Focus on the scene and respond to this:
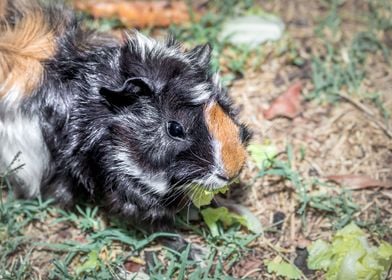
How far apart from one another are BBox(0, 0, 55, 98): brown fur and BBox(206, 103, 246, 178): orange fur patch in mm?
1037

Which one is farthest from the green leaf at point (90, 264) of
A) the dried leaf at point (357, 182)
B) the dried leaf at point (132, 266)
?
the dried leaf at point (357, 182)

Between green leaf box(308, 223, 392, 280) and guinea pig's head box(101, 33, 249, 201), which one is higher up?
guinea pig's head box(101, 33, 249, 201)

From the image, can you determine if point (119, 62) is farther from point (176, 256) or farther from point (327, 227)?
point (327, 227)

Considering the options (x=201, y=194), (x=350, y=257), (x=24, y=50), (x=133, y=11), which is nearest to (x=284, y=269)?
(x=350, y=257)

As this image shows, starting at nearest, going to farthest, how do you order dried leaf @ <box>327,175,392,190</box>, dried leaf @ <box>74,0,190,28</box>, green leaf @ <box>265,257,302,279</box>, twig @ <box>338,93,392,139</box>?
green leaf @ <box>265,257,302,279</box> < dried leaf @ <box>327,175,392,190</box> < twig @ <box>338,93,392,139</box> < dried leaf @ <box>74,0,190,28</box>

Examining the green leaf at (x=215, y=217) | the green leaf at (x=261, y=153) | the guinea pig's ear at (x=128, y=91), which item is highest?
the guinea pig's ear at (x=128, y=91)

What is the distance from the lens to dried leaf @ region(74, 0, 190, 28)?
5.05 metres

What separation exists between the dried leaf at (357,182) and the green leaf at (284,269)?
76 cm

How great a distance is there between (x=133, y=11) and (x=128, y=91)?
1.99m

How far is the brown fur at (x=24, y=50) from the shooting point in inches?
137

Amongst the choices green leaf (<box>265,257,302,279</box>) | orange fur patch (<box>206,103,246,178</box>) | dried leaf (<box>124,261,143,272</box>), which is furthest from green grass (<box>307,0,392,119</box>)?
dried leaf (<box>124,261,143,272</box>)

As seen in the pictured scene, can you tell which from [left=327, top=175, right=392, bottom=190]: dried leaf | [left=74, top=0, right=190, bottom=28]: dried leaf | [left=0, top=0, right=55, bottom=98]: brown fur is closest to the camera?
[left=0, top=0, right=55, bottom=98]: brown fur

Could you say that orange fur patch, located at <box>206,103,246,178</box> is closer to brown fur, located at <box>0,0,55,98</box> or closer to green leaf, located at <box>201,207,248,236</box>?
green leaf, located at <box>201,207,248,236</box>

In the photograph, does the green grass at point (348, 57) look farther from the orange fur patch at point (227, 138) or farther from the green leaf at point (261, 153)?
the orange fur patch at point (227, 138)
